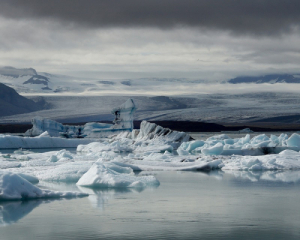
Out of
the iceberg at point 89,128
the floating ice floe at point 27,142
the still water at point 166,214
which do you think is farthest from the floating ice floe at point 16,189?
the iceberg at point 89,128

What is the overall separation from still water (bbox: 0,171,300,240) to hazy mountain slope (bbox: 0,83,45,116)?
78777 millimetres

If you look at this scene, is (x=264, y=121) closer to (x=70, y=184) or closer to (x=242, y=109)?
(x=242, y=109)

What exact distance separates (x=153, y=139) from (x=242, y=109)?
140 ft

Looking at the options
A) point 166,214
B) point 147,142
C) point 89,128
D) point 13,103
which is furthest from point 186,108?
point 166,214

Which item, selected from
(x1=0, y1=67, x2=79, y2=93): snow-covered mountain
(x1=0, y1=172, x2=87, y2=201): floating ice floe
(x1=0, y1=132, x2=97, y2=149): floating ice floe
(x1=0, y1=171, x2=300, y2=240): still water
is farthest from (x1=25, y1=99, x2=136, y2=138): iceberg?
(x1=0, y1=67, x2=79, y2=93): snow-covered mountain

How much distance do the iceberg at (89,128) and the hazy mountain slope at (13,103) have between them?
2174 inches

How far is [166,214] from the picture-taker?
655cm

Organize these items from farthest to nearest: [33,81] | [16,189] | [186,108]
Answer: [33,81] < [186,108] < [16,189]

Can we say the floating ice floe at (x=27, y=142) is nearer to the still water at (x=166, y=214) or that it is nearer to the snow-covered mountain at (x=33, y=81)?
the still water at (x=166, y=214)

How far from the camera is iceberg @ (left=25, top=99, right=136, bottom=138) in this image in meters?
29.4

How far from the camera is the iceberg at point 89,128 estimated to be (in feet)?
96.3

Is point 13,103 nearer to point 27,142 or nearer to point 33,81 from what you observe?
point 33,81

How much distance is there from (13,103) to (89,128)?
201ft

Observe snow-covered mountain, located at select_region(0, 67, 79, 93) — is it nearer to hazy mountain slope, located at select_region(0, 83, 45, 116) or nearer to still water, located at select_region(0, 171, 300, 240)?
hazy mountain slope, located at select_region(0, 83, 45, 116)
